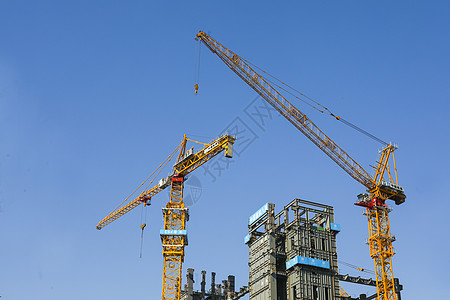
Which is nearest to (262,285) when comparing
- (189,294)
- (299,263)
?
(299,263)

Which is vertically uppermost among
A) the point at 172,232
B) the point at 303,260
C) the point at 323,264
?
the point at 172,232

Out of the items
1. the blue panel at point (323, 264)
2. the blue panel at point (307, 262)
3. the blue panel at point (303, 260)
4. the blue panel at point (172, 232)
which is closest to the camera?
the blue panel at point (303, 260)

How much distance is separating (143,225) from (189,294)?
97.0 ft

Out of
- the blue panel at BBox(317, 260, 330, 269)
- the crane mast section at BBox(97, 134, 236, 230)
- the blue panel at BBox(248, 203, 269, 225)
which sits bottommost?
the blue panel at BBox(317, 260, 330, 269)

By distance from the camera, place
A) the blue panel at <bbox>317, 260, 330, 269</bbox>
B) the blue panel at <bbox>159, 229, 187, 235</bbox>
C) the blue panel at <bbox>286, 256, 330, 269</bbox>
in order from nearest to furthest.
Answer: the blue panel at <bbox>286, 256, 330, 269</bbox> < the blue panel at <bbox>317, 260, 330, 269</bbox> < the blue panel at <bbox>159, 229, 187, 235</bbox>

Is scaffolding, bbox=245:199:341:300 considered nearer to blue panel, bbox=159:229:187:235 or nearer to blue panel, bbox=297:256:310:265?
blue panel, bbox=297:256:310:265

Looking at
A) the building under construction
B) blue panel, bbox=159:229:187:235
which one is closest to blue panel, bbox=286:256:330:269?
the building under construction

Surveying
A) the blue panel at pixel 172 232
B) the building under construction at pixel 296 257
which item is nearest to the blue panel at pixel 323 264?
the building under construction at pixel 296 257

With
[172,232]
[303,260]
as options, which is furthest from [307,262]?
[172,232]

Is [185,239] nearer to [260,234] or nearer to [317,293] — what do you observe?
[260,234]

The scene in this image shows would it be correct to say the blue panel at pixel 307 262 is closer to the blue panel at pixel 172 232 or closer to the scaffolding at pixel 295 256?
the scaffolding at pixel 295 256

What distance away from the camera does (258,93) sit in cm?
16938

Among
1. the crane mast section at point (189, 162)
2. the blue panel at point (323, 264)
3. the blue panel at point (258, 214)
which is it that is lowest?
the blue panel at point (323, 264)

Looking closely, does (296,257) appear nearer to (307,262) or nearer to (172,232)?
(307,262)
